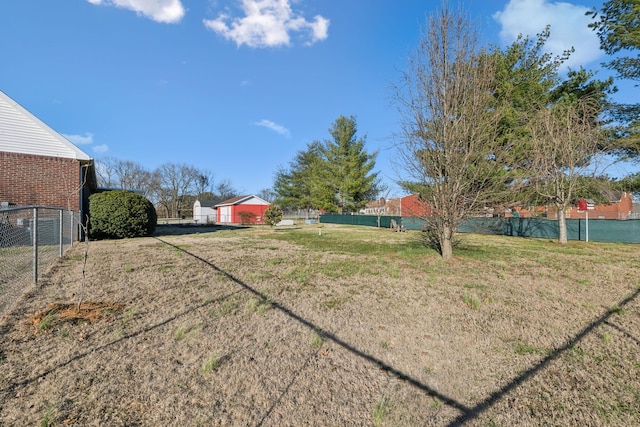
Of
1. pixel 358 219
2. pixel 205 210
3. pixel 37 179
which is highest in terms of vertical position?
pixel 37 179

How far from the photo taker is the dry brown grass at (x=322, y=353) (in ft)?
6.80

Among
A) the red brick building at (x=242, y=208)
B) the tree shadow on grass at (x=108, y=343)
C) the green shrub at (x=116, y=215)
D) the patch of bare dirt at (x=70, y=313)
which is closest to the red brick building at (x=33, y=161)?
the green shrub at (x=116, y=215)

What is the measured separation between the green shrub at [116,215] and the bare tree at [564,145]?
57.1 ft

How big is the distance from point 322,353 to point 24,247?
34.1ft

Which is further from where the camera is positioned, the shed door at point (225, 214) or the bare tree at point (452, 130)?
the shed door at point (225, 214)

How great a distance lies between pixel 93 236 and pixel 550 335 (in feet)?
51.6

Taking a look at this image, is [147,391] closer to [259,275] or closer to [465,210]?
[259,275]

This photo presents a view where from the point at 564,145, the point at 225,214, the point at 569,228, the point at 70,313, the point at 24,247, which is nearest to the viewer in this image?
the point at 70,313

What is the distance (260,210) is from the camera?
41.9 m

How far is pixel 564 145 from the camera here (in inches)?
492

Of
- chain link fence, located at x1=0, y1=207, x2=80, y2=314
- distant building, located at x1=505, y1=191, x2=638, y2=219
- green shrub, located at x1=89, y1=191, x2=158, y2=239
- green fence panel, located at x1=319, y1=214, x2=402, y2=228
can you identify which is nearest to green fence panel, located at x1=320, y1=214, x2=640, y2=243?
distant building, located at x1=505, y1=191, x2=638, y2=219

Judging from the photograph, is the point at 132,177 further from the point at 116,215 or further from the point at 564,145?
the point at 564,145

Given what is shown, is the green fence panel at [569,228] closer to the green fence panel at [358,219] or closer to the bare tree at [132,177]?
the green fence panel at [358,219]

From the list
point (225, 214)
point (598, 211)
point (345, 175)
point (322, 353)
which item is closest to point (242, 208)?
point (225, 214)
